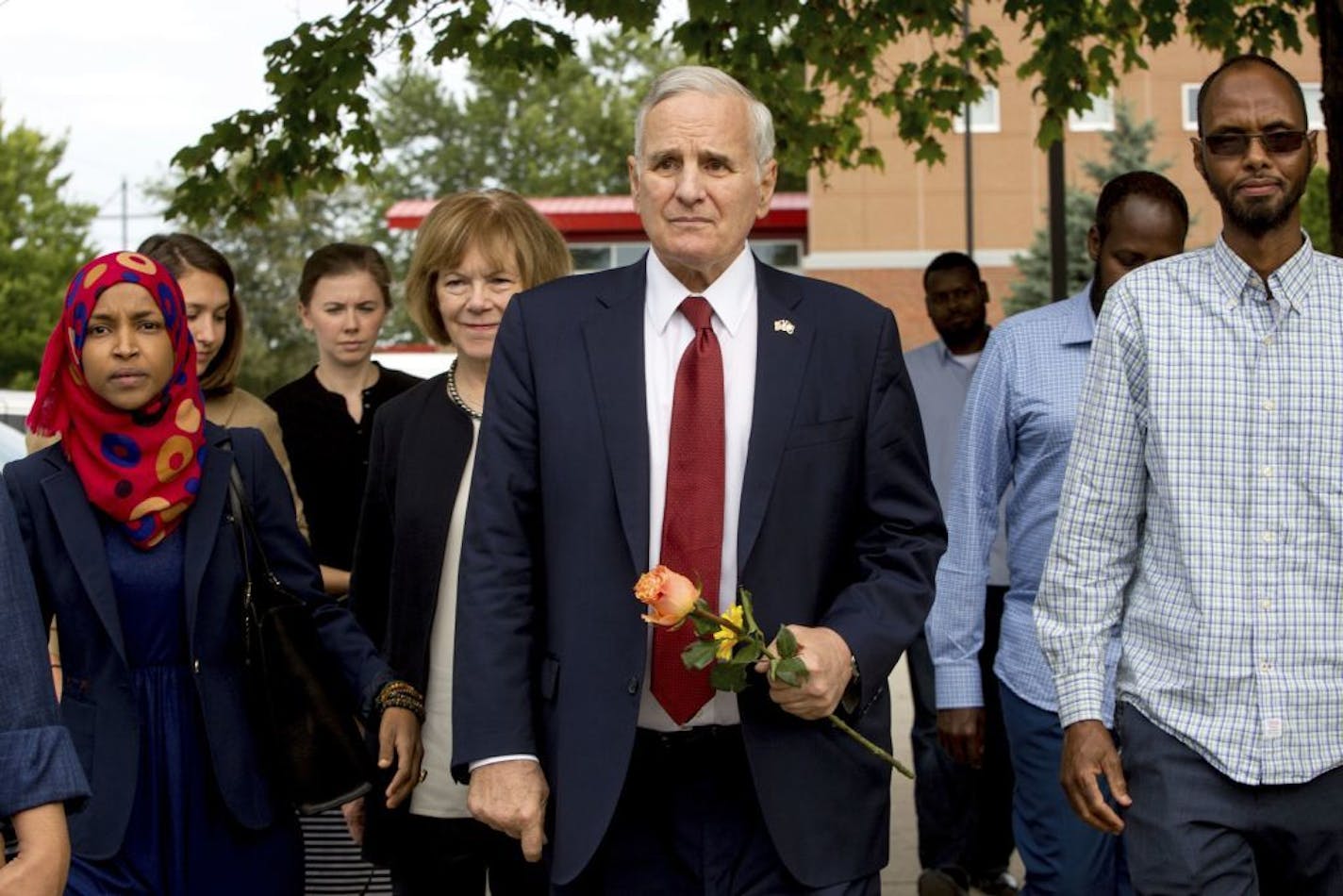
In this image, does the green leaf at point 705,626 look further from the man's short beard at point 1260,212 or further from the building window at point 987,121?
the building window at point 987,121

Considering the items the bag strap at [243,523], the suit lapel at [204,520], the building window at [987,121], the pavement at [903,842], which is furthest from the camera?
the building window at [987,121]

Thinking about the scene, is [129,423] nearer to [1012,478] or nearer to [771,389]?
[771,389]

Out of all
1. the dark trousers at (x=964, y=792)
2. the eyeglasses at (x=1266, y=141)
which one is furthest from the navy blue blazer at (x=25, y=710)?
the dark trousers at (x=964, y=792)

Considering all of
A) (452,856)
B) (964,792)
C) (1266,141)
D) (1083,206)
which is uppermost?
(1083,206)

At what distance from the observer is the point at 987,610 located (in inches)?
279

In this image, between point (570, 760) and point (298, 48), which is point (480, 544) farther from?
point (298, 48)

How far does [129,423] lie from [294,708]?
0.70 metres

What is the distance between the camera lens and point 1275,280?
379cm

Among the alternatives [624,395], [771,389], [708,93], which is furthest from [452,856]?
[708,93]

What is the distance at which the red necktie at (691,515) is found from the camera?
3557 millimetres

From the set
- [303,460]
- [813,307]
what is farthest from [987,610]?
[813,307]

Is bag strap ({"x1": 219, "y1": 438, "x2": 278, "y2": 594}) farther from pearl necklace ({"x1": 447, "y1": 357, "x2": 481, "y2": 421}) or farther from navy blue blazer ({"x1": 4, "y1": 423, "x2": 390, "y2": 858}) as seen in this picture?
pearl necklace ({"x1": 447, "y1": 357, "x2": 481, "y2": 421})

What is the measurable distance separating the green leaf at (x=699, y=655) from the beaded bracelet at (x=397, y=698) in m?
1.17

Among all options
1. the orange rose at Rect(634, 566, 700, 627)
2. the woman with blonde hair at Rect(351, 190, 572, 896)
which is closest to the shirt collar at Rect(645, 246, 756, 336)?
the orange rose at Rect(634, 566, 700, 627)
